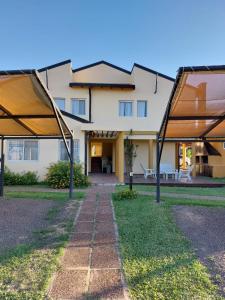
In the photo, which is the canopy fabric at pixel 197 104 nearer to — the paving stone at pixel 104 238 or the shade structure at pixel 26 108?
the shade structure at pixel 26 108

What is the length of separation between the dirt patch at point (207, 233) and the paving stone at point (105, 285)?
1406 millimetres

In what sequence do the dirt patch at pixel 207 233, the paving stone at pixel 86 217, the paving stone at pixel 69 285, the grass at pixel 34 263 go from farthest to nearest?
1. the paving stone at pixel 86 217
2. the dirt patch at pixel 207 233
3. the grass at pixel 34 263
4. the paving stone at pixel 69 285

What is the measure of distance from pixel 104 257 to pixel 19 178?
11.5 metres

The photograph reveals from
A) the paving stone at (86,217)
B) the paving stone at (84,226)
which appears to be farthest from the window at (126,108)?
the paving stone at (84,226)

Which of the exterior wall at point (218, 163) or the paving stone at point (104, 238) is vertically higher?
the exterior wall at point (218, 163)

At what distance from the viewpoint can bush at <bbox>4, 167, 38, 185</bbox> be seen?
14.4 metres

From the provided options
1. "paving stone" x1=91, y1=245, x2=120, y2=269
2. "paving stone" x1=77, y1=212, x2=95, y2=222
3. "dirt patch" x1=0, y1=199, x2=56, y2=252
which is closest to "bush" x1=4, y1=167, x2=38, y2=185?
"dirt patch" x1=0, y1=199, x2=56, y2=252

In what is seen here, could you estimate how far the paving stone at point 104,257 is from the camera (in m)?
4.11

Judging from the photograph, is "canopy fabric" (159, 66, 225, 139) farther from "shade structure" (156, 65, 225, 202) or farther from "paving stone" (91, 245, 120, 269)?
"paving stone" (91, 245, 120, 269)

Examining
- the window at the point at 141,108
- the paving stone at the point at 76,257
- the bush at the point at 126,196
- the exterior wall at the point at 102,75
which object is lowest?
the paving stone at the point at 76,257

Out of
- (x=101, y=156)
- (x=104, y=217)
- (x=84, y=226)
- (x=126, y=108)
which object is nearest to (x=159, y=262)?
(x=84, y=226)

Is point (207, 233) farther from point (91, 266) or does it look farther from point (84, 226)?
point (91, 266)

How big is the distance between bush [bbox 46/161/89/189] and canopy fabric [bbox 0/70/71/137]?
2860 mm

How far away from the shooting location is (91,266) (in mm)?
4074
